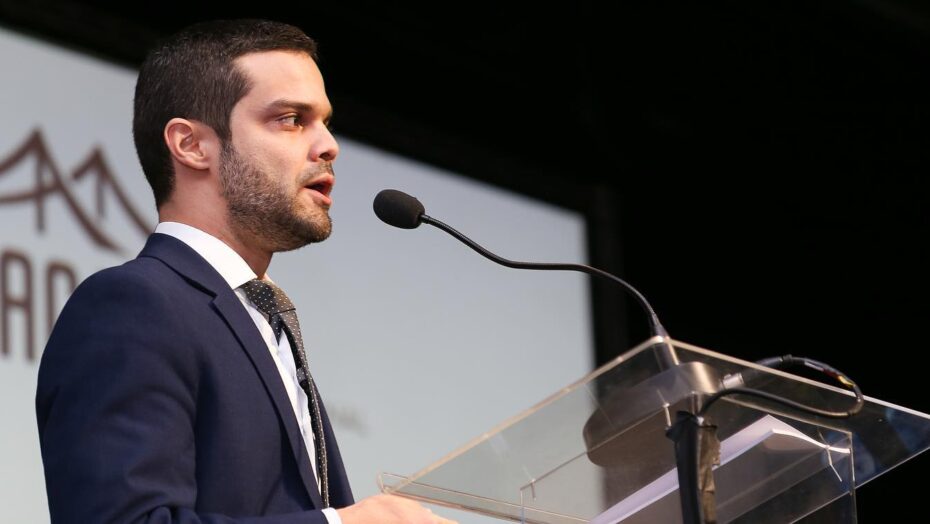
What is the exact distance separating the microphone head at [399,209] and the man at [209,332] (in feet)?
0.34

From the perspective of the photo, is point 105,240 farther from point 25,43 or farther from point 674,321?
point 674,321

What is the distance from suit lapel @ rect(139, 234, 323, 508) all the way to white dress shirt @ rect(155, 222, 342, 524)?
0.09ft

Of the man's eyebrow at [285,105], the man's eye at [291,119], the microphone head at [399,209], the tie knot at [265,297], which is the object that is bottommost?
the tie knot at [265,297]

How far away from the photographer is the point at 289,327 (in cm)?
187

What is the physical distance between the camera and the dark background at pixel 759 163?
4734mm

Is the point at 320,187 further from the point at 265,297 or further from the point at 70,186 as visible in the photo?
the point at 70,186

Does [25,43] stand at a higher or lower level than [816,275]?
lower

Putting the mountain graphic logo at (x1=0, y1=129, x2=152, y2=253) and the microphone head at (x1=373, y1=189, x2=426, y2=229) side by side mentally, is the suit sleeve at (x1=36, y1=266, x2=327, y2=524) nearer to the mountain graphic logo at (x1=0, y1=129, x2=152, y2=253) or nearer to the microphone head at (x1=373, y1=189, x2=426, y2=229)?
the microphone head at (x1=373, y1=189, x2=426, y2=229)

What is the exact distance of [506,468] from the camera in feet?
5.16

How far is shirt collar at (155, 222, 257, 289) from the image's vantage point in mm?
1868

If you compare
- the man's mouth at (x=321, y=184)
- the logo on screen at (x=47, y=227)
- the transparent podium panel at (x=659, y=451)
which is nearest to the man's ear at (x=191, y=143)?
the man's mouth at (x=321, y=184)

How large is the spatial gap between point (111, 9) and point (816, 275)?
105 inches

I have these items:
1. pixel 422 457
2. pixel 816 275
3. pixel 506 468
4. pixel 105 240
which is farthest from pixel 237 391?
pixel 816 275

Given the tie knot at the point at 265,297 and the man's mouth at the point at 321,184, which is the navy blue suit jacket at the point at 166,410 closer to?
the tie knot at the point at 265,297
